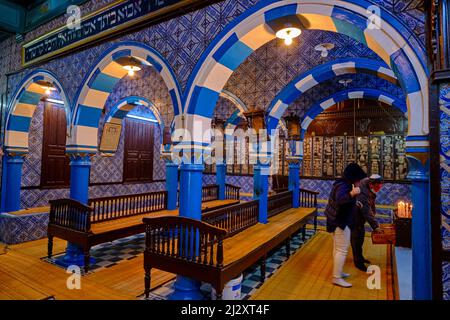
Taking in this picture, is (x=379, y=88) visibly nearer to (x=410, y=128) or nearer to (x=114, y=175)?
(x=410, y=128)

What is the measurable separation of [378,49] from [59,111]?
9.28m

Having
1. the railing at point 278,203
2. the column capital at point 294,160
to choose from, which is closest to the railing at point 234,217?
the railing at point 278,203

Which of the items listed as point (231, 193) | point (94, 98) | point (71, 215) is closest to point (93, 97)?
point (94, 98)

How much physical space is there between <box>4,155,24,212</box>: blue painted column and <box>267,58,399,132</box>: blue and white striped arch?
6.82 m

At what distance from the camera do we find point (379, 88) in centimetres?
782

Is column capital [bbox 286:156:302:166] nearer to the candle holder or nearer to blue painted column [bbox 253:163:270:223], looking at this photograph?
blue painted column [bbox 253:163:270:223]

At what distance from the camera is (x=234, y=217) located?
17.3 feet

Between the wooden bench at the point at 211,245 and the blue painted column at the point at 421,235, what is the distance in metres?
2.05

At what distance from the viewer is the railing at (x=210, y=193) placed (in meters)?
9.62

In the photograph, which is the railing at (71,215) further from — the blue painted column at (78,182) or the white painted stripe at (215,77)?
the white painted stripe at (215,77)

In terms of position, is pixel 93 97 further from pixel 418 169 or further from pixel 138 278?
pixel 418 169

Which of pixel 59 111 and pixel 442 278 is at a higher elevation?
pixel 59 111

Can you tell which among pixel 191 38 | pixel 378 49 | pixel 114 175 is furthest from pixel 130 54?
pixel 114 175
